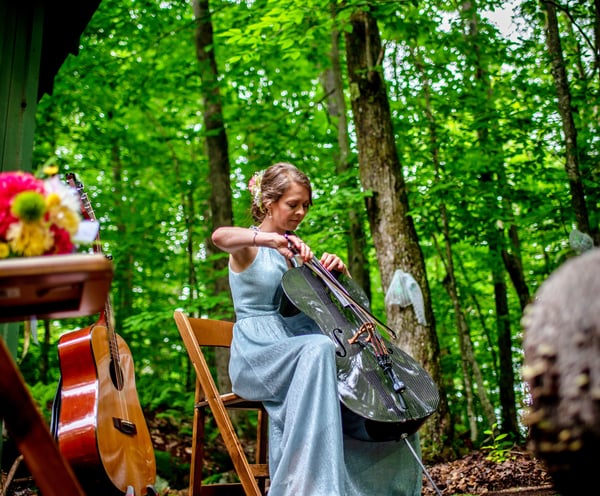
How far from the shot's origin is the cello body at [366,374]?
2365mm

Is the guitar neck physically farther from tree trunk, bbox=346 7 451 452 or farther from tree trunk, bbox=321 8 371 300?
tree trunk, bbox=321 8 371 300

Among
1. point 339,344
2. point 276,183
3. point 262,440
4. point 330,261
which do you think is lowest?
point 262,440

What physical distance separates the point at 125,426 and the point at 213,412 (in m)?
0.41

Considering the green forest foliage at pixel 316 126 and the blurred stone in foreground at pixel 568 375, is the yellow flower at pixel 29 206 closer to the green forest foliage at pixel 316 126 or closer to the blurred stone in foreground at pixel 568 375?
the blurred stone in foreground at pixel 568 375

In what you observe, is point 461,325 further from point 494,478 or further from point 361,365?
point 361,365

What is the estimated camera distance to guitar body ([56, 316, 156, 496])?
101 inches

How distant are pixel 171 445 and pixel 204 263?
2966mm

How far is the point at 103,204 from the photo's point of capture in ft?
26.5

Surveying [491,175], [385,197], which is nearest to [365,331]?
[385,197]

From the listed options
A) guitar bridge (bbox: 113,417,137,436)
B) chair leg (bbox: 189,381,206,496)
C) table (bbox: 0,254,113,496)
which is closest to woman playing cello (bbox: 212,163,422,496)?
chair leg (bbox: 189,381,206,496)

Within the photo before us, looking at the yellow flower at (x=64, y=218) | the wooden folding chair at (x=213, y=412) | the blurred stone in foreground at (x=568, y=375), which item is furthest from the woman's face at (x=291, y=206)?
the blurred stone in foreground at (x=568, y=375)

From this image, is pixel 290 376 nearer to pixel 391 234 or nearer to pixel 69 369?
pixel 69 369

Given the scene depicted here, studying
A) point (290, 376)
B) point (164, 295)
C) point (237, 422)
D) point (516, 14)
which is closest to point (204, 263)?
point (164, 295)

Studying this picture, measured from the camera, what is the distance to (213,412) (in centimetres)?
280
